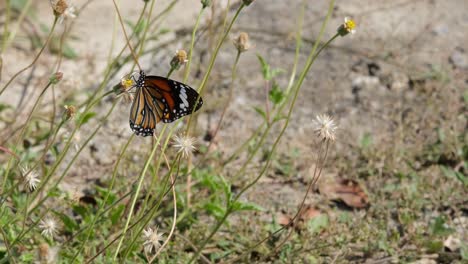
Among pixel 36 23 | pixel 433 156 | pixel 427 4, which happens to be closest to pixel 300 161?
pixel 433 156

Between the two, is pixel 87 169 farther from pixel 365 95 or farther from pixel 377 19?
pixel 377 19

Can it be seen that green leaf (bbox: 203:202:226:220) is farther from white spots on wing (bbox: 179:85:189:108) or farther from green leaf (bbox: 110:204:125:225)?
white spots on wing (bbox: 179:85:189:108)

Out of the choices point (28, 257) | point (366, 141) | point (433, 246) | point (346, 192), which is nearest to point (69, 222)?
point (28, 257)

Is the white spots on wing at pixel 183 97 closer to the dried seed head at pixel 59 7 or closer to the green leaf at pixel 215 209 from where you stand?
the dried seed head at pixel 59 7

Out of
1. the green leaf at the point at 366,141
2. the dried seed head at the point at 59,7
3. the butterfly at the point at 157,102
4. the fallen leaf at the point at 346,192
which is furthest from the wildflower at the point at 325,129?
the green leaf at the point at 366,141

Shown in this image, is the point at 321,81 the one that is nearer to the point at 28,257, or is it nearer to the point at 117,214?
the point at 117,214

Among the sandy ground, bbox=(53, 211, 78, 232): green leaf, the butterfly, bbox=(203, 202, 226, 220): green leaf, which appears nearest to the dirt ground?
the sandy ground
